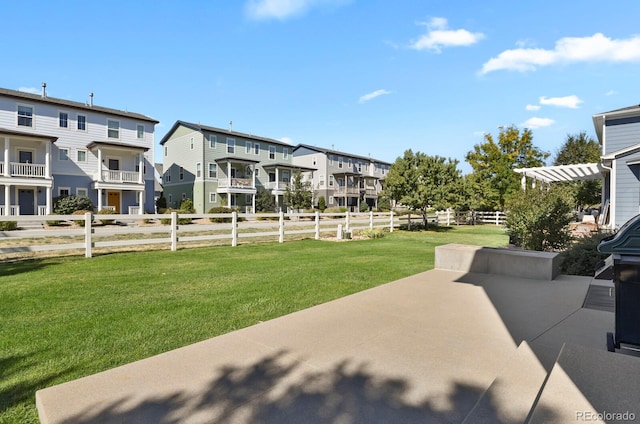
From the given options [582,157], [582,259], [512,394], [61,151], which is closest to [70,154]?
[61,151]

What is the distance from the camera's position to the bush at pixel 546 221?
9375 millimetres

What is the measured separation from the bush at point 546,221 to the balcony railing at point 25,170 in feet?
90.7

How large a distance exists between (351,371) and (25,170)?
91.5ft

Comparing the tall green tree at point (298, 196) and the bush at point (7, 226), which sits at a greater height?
the tall green tree at point (298, 196)

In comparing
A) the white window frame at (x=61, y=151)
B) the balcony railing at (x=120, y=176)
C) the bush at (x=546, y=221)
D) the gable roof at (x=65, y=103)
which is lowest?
the bush at (x=546, y=221)

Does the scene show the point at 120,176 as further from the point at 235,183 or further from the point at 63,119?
the point at 235,183

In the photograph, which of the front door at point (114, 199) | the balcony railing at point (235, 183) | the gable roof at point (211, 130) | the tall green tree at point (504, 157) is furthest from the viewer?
the gable roof at point (211, 130)

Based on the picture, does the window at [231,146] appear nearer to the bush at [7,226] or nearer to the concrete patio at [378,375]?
the bush at [7,226]

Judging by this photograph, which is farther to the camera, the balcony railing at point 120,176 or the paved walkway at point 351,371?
the balcony railing at point 120,176

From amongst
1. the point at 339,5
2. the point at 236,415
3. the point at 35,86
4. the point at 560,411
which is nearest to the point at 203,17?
the point at 339,5

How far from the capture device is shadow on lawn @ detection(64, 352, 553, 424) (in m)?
2.20

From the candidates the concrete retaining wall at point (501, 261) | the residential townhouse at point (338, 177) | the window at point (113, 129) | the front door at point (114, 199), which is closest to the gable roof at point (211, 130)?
the residential townhouse at point (338, 177)

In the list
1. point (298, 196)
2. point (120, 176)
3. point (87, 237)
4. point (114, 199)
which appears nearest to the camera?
point (87, 237)

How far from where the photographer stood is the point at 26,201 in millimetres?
23156
